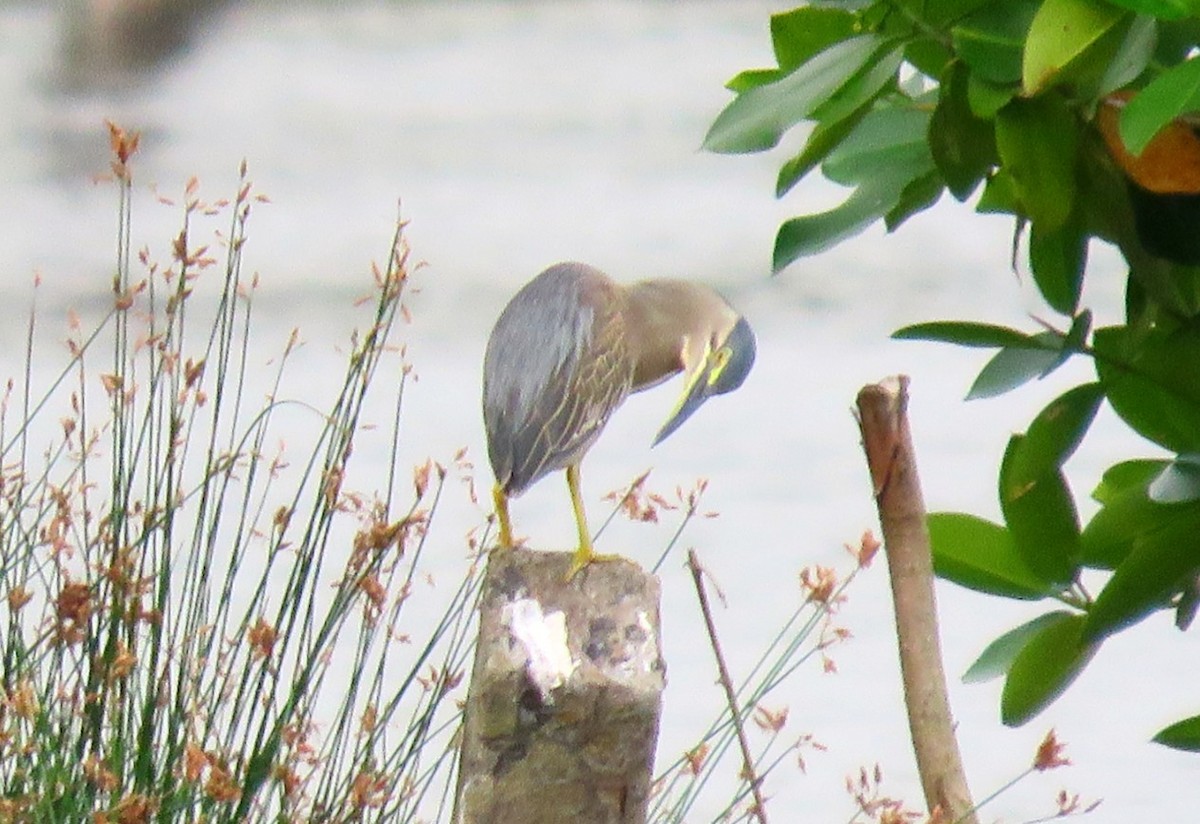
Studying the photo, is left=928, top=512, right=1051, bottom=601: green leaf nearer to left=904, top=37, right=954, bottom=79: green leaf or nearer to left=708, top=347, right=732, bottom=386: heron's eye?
left=904, top=37, right=954, bottom=79: green leaf

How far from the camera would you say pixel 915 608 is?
945 millimetres

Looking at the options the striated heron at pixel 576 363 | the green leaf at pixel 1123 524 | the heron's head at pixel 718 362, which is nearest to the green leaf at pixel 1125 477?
the green leaf at pixel 1123 524

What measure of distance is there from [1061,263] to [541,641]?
1.73 feet

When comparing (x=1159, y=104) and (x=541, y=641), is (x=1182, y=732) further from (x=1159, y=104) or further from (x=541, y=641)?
(x=541, y=641)

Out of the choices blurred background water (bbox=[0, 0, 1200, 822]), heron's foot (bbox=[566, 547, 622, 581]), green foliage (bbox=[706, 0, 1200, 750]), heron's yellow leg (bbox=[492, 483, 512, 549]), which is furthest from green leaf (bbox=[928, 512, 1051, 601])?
blurred background water (bbox=[0, 0, 1200, 822])

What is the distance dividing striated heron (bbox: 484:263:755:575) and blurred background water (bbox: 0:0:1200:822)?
4.94ft

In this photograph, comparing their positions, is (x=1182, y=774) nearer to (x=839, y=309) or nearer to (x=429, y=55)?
(x=839, y=309)

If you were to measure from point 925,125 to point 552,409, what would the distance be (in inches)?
25.6

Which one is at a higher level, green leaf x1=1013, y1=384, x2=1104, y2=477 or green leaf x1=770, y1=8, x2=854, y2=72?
green leaf x1=770, y1=8, x2=854, y2=72

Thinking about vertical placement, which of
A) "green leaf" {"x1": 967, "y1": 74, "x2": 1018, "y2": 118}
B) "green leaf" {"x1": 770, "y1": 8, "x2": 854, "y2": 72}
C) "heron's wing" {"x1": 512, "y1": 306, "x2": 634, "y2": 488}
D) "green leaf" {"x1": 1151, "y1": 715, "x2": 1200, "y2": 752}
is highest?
"heron's wing" {"x1": 512, "y1": 306, "x2": 634, "y2": 488}

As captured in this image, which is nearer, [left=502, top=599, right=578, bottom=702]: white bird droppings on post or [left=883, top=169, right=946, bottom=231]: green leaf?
[left=883, top=169, right=946, bottom=231]: green leaf

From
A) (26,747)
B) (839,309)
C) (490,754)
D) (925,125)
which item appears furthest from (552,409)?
(839,309)

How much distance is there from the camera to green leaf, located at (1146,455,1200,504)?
798 mm

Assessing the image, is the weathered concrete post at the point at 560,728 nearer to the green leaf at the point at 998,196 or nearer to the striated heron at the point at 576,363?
the striated heron at the point at 576,363
